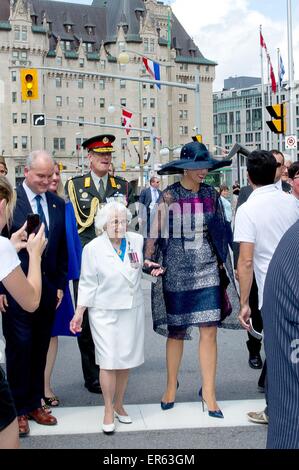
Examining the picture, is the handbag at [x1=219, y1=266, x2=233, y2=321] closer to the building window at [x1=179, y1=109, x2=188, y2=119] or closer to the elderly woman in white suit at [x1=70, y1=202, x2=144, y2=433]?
the elderly woman in white suit at [x1=70, y1=202, x2=144, y2=433]

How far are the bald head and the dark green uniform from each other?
3.21 ft

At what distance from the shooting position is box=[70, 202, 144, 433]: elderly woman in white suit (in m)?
5.63

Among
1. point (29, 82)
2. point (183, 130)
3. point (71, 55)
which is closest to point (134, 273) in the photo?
point (29, 82)

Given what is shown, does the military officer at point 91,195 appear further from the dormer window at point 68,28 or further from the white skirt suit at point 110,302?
the dormer window at point 68,28

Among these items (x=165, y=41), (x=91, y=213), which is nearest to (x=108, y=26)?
(x=165, y=41)

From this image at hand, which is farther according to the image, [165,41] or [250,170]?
[165,41]

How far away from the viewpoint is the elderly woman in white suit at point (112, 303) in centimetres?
563

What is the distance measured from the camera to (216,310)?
Result: 6008 millimetres

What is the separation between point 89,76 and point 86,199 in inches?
→ 4097

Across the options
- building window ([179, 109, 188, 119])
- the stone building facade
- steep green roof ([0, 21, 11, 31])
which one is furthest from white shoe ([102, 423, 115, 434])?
building window ([179, 109, 188, 119])

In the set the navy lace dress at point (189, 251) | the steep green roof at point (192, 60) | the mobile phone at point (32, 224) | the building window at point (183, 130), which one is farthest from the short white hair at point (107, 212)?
the steep green roof at point (192, 60)
